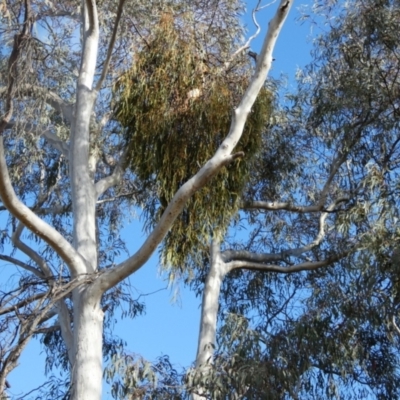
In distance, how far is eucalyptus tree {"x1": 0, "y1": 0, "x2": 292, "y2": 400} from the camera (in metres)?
5.41

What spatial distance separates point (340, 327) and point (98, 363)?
2.31m

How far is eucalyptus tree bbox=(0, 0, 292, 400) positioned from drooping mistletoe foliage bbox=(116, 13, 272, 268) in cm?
9

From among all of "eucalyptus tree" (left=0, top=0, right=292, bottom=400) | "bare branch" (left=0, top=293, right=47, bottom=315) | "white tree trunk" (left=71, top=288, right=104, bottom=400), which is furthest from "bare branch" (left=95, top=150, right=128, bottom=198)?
"bare branch" (left=0, top=293, right=47, bottom=315)

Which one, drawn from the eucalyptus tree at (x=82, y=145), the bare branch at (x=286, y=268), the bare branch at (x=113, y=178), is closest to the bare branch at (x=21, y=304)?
the eucalyptus tree at (x=82, y=145)

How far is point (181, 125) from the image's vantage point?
6.84 metres

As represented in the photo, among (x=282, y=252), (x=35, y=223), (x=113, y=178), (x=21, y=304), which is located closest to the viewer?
(x=21, y=304)

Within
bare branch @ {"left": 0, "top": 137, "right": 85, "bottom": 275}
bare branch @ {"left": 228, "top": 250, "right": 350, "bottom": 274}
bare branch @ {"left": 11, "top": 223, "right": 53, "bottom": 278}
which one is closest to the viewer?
bare branch @ {"left": 0, "top": 137, "right": 85, "bottom": 275}

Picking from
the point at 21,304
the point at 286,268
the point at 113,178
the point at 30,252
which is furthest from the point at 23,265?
the point at 21,304

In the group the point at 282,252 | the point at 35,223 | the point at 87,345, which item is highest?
the point at 282,252

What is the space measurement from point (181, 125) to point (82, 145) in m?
0.73

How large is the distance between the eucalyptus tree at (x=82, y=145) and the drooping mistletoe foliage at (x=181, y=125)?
0.09 metres

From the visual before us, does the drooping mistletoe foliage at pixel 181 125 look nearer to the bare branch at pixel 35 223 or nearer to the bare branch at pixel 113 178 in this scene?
the bare branch at pixel 113 178

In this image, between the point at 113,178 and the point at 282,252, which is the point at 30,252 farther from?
the point at 282,252

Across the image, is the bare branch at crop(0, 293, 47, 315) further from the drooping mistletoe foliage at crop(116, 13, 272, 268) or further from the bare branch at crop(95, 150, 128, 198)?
the bare branch at crop(95, 150, 128, 198)
